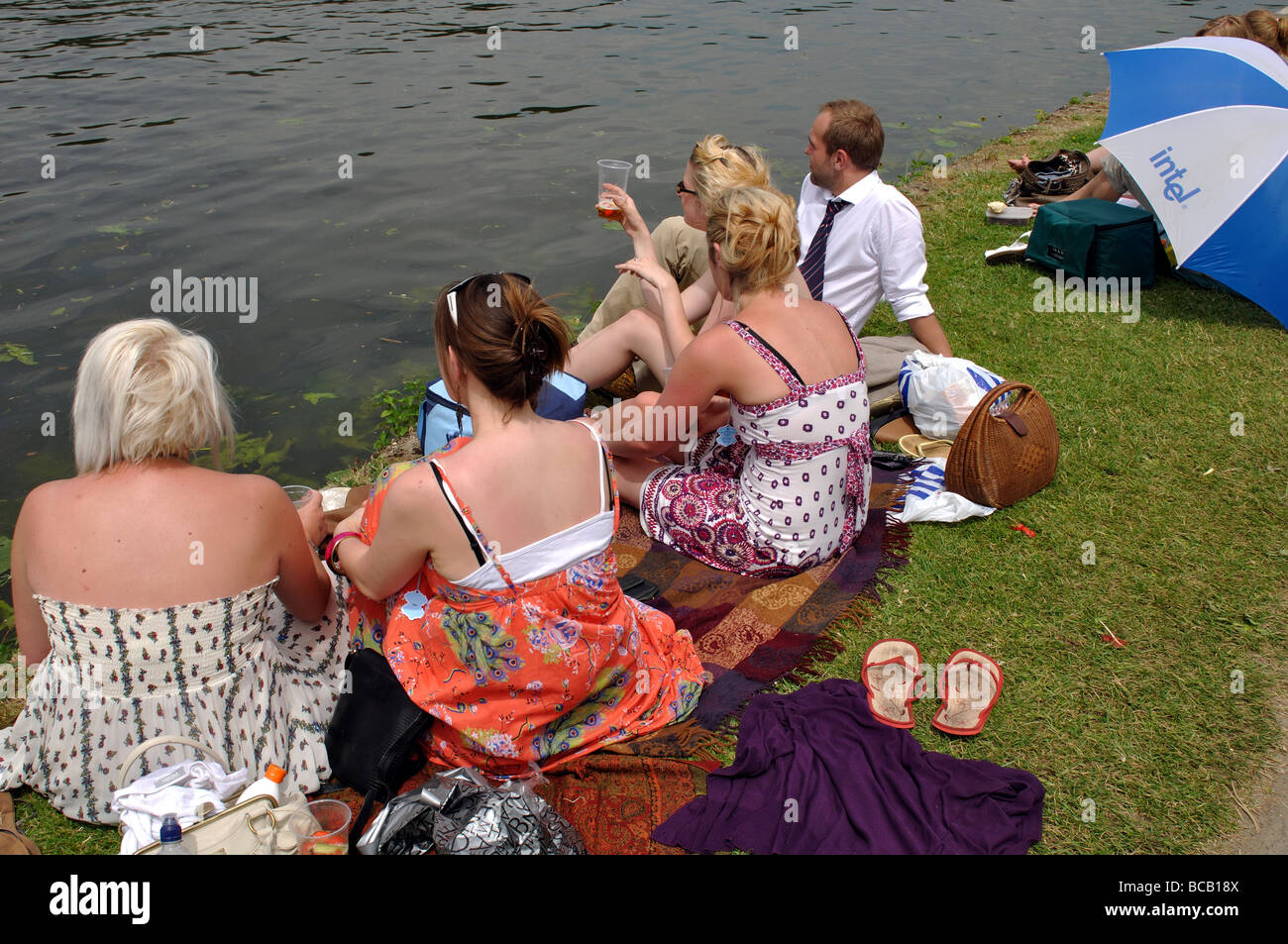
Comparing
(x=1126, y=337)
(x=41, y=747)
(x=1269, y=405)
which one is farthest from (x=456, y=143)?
(x=41, y=747)

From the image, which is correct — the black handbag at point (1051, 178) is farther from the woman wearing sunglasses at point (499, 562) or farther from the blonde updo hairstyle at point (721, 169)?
the woman wearing sunglasses at point (499, 562)

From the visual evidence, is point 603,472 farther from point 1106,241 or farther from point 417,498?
point 1106,241

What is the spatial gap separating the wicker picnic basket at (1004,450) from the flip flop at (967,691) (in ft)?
3.32

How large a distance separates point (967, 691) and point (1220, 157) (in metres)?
4.21

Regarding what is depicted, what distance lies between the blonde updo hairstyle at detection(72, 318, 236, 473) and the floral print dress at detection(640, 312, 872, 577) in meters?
1.94

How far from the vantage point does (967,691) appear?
138 inches

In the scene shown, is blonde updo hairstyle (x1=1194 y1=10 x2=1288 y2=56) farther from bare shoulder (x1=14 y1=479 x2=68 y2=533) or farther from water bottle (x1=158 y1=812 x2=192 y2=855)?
water bottle (x1=158 y1=812 x2=192 y2=855)

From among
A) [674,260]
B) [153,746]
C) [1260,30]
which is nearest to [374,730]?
[153,746]

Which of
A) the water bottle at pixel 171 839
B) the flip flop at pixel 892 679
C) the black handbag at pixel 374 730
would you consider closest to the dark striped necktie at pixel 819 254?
the flip flop at pixel 892 679

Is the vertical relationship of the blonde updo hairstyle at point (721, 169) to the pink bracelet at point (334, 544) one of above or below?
above

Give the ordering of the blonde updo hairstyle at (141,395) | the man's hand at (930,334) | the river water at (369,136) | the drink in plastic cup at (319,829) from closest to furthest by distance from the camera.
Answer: the blonde updo hairstyle at (141,395) < the drink in plastic cup at (319,829) < the man's hand at (930,334) < the river water at (369,136)

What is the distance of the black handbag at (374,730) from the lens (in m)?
3.04
